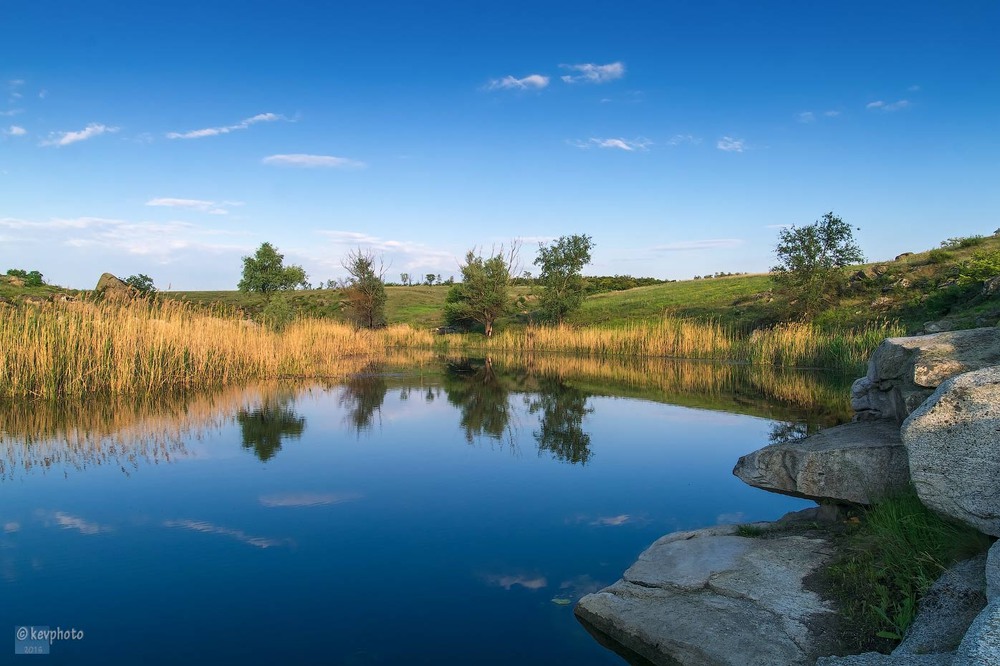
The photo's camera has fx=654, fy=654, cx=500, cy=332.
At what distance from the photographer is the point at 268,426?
1125 centimetres

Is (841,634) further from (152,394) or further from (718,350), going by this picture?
(718,350)

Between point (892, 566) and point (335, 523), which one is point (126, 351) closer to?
point (335, 523)

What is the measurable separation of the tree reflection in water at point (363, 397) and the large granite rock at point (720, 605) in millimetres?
7399

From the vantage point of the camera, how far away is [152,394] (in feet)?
44.5

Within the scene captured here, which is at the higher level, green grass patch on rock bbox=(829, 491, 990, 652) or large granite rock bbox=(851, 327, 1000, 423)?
large granite rock bbox=(851, 327, 1000, 423)

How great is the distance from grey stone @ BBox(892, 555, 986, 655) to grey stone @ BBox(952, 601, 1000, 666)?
2.44 ft

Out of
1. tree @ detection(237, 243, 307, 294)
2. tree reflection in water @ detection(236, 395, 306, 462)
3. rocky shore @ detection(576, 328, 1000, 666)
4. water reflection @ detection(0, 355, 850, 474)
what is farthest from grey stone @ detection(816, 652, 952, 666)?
tree @ detection(237, 243, 307, 294)

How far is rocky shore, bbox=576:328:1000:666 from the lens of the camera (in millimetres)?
3465

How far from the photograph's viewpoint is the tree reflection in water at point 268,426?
32.0ft

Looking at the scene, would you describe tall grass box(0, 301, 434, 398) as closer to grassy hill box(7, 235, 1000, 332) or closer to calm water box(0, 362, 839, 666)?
calm water box(0, 362, 839, 666)

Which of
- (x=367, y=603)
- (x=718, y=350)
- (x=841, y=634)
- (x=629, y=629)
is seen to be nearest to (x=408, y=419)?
(x=367, y=603)

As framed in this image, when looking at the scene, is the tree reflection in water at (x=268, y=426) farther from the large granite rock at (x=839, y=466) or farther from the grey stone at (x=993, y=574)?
the grey stone at (x=993, y=574)

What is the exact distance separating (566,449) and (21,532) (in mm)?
6860

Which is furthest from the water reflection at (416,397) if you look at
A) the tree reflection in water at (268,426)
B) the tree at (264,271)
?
the tree at (264,271)
